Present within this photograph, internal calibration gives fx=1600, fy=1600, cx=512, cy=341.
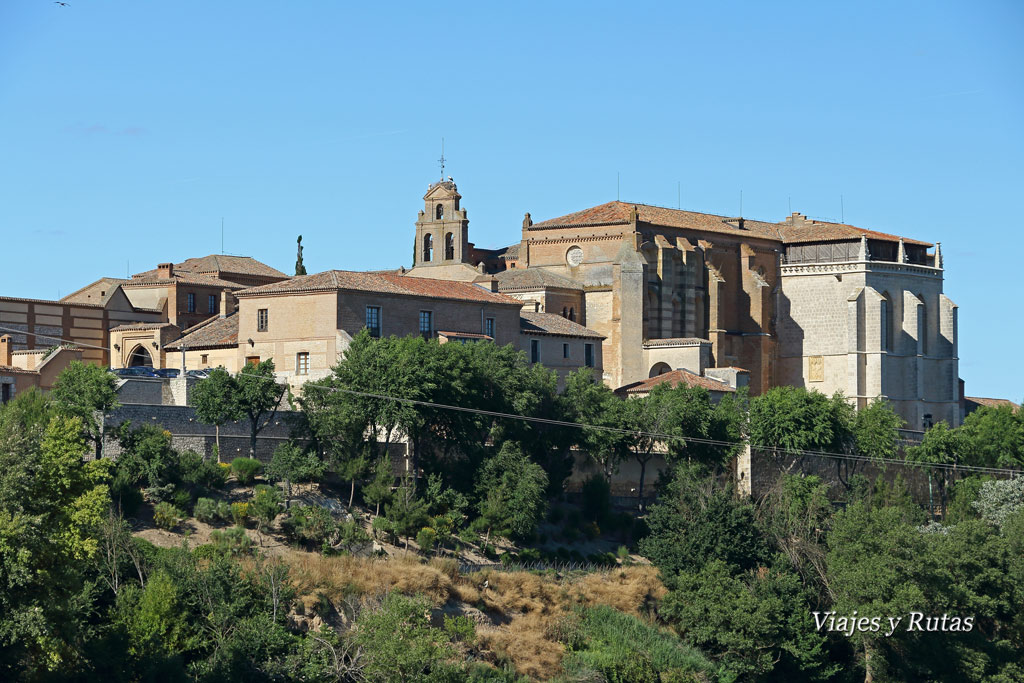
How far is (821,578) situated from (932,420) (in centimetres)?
3103

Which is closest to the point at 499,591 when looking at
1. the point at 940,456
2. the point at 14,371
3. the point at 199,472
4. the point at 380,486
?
the point at 380,486

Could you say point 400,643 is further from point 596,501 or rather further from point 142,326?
point 142,326

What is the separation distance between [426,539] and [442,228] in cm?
3298

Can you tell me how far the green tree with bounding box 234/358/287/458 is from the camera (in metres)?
46.3

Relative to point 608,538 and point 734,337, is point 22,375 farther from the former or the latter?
point 734,337

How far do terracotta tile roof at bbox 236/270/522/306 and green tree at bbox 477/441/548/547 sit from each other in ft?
27.8

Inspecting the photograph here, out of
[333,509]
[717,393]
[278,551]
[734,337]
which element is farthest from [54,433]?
[734,337]

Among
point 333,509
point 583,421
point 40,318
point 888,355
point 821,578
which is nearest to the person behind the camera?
point 333,509

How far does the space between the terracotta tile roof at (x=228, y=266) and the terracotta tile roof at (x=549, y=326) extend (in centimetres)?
1237

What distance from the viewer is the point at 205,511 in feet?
136

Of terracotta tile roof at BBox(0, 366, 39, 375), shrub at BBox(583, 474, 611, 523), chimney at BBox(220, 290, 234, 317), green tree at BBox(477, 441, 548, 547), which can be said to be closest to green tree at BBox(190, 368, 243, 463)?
terracotta tile roof at BBox(0, 366, 39, 375)

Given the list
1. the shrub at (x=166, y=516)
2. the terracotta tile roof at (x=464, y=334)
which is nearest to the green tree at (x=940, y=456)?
the terracotta tile roof at (x=464, y=334)

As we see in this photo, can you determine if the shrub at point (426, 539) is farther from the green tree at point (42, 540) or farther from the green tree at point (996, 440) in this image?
the green tree at point (996, 440)

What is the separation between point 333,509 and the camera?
148 feet
